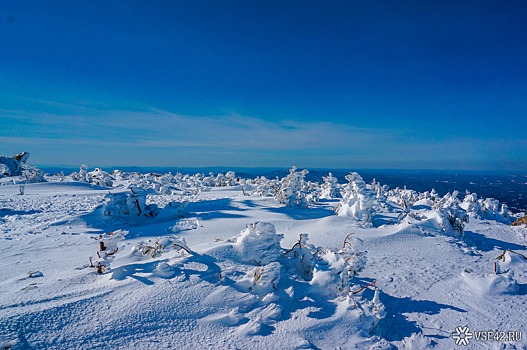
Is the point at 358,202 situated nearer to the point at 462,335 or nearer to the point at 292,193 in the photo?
the point at 292,193

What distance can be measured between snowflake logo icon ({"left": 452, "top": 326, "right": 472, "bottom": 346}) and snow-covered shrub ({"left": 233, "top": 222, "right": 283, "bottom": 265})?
193cm

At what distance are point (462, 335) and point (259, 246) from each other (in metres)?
2.23

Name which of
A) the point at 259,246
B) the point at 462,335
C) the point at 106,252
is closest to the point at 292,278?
the point at 259,246

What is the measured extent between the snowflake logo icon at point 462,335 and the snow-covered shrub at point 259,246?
1931 mm

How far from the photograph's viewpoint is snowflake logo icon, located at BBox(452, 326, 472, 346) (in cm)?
258

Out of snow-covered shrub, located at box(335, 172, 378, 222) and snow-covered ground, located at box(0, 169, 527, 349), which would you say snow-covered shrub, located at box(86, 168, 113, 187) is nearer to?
snow-covered ground, located at box(0, 169, 527, 349)

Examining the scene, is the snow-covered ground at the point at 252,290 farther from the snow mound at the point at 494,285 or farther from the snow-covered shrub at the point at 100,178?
the snow-covered shrub at the point at 100,178

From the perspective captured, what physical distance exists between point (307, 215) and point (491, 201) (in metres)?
7.13

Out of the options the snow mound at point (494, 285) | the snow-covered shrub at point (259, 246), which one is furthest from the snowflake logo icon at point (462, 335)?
the snow-covered shrub at point (259, 246)

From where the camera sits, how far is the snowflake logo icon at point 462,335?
2578mm

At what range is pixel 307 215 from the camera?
7.66m

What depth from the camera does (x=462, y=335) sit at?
8.77 feet

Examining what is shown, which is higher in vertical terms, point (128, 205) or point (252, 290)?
point (128, 205)

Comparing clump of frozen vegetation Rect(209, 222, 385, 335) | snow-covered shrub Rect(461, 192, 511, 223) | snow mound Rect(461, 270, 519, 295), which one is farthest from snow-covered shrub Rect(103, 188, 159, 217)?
snow-covered shrub Rect(461, 192, 511, 223)
